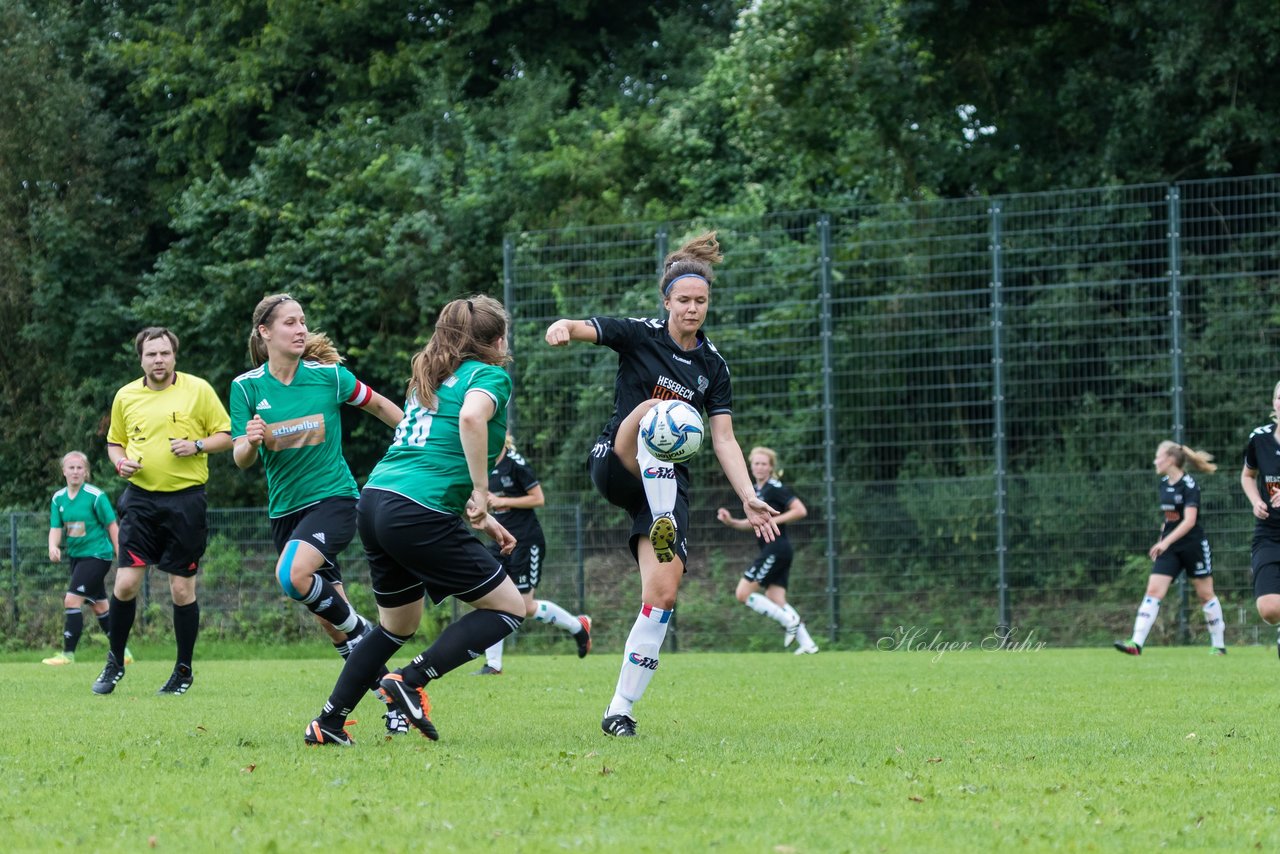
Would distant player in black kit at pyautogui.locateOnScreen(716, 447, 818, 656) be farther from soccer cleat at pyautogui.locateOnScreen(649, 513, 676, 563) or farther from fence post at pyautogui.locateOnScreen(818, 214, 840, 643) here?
soccer cleat at pyautogui.locateOnScreen(649, 513, 676, 563)

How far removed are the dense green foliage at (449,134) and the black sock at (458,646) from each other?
16320 millimetres

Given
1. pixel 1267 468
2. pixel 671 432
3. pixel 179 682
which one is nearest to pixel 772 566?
pixel 1267 468

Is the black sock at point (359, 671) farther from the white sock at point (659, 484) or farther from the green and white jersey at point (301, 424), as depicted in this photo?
the green and white jersey at point (301, 424)

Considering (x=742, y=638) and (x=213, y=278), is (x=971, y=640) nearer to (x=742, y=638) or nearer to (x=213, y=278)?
(x=742, y=638)

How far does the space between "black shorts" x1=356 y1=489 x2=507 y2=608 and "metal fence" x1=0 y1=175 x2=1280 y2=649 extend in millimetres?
12421

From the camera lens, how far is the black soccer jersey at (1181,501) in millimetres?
15281

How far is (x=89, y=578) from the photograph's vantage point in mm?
15086

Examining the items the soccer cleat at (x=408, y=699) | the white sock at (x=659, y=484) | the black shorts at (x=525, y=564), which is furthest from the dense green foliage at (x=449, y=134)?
the soccer cleat at (x=408, y=699)

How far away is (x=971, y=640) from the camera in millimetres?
18109

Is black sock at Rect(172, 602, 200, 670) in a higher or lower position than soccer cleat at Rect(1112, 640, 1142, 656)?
higher

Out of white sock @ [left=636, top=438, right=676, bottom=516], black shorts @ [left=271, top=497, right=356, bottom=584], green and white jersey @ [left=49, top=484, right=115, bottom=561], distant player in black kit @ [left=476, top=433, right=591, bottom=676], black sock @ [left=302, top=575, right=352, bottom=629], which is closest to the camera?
white sock @ [left=636, top=438, right=676, bottom=516]

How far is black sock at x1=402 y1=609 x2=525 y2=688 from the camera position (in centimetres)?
638

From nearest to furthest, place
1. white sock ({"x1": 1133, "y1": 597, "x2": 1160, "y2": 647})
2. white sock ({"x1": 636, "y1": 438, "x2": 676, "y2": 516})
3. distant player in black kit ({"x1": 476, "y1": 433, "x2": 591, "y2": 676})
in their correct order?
white sock ({"x1": 636, "y1": 438, "x2": 676, "y2": 516}) → distant player in black kit ({"x1": 476, "y1": 433, "x2": 591, "y2": 676}) → white sock ({"x1": 1133, "y1": 597, "x2": 1160, "y2": 647})

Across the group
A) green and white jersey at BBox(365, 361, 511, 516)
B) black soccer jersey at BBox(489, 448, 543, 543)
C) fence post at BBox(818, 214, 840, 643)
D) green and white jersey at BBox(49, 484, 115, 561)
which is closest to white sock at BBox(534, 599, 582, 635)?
black soccer jersey at BBox(489, 448, 543, 543)
